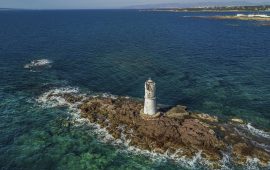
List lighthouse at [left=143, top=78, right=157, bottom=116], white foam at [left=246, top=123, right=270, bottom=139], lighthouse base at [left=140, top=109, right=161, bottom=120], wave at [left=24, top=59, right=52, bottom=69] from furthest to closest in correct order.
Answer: wave at [left=24, top=59, right=52, bottom=69]
lighthouse base at [left=140, top=109, right=161, bottom=120]
lighthouse at [left=143, top=78, right=157, bottom=116]
white foam at [left=246, top=123, right=270, bottom=139]

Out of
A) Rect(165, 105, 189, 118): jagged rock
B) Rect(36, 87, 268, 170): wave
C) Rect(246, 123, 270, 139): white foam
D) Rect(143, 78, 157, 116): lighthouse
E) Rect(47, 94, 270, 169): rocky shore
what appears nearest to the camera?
Rect(36, 87, 268, 170): wave

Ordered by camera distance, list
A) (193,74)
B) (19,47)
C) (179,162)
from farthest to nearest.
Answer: (19,47), (193,74), (179,162)

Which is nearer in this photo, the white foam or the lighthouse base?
the white foam

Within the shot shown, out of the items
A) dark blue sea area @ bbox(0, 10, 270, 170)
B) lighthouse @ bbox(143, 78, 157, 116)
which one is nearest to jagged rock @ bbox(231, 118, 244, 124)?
dark blue sea area @ bbox(0, 10, 270, 170)

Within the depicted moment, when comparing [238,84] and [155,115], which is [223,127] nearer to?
[155,115]

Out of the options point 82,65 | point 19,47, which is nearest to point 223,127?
point 82,65

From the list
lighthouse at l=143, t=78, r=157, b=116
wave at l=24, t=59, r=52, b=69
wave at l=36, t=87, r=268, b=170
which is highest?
lighthouse at l=143, t=78, r=157, b=116

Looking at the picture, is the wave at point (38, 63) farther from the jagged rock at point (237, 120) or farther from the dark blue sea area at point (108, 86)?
the jagged rock at point (237, 120)

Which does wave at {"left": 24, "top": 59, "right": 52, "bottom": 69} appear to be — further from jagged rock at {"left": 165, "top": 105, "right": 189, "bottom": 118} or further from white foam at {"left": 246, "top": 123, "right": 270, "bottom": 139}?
white foam at {"left": 246, "top": 123, "right": 270, "bottom": 139}

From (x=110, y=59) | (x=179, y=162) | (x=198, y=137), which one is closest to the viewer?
(x=179, y=162)
